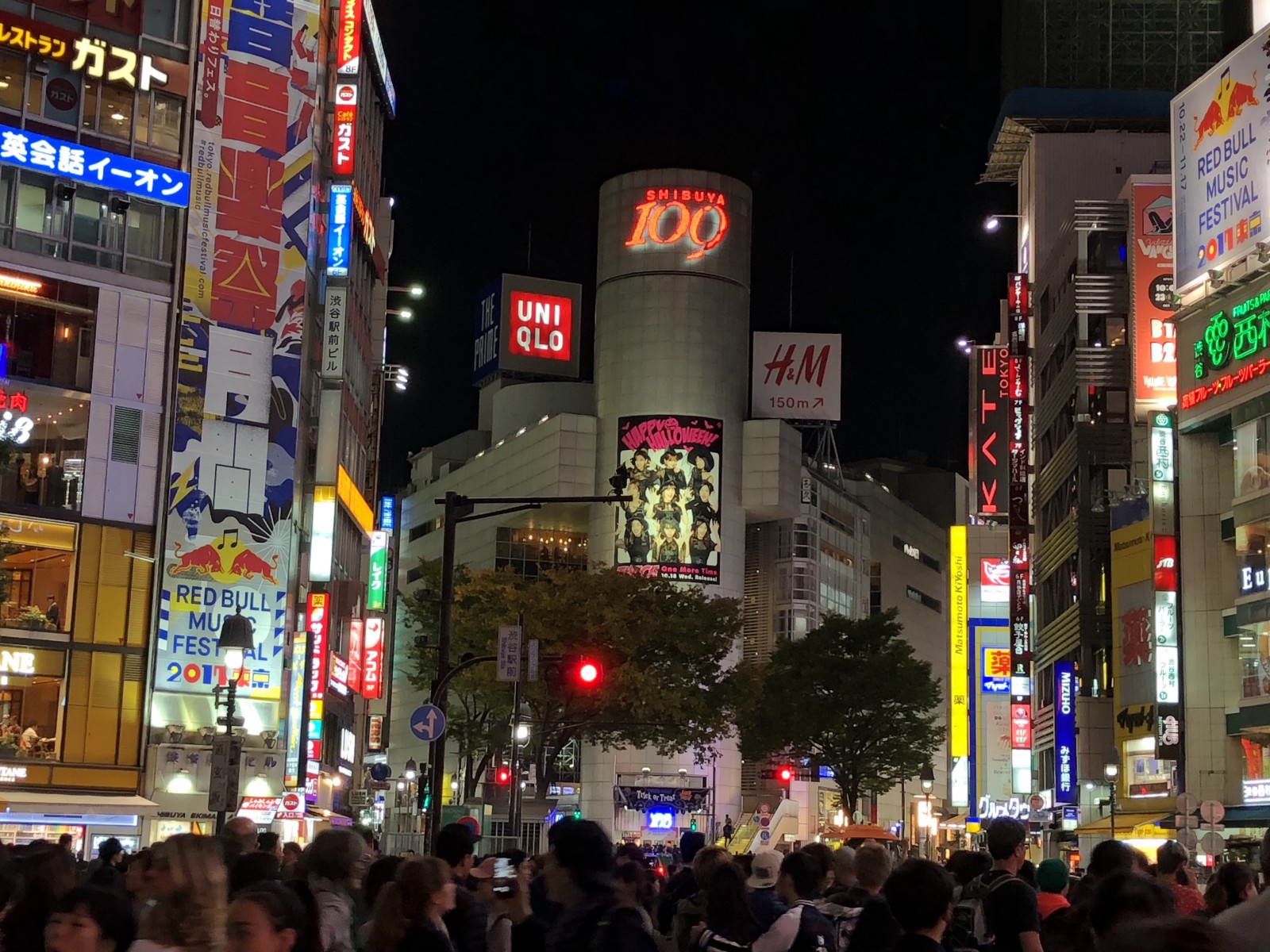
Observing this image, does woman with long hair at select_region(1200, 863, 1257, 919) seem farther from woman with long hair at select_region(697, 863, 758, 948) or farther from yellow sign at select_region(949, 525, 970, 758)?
yellow sign at select_region(949, 525, 970, 758)

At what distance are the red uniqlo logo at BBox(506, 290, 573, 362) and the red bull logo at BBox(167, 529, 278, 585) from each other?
67002 millimetres

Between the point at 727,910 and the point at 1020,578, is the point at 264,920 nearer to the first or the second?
the point at 727,910

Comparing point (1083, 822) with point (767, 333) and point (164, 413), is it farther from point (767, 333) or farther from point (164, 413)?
point (767, 333)

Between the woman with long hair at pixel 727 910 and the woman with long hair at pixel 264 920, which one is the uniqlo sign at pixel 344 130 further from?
the woman with long hair at pixel 264 920

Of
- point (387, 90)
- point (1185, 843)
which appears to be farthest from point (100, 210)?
point (1185, 843)

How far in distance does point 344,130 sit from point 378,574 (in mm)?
16875

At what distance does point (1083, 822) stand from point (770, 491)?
124 ft

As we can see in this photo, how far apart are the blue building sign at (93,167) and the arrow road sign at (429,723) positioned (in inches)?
864

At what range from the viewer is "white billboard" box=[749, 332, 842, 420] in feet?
340

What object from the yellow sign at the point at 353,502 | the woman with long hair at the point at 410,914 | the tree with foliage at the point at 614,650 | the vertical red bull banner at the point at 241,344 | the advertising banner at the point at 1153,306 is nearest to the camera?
the woman with long hair at the point at 410,914

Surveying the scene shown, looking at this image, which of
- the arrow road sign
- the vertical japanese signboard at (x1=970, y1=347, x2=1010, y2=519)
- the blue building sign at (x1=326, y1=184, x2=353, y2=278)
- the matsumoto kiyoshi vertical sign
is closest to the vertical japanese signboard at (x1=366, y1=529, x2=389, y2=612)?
the blue building sign at (x1=326, y1=184, x2=353, y2=278)

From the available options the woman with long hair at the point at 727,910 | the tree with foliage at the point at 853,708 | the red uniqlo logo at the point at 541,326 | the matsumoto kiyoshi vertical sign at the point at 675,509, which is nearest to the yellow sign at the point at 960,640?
the tree with foliage at the point at 853,708

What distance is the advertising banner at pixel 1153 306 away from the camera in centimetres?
5816

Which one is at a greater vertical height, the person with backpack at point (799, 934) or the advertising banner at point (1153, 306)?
the advertising banner at point (1153, 306)
